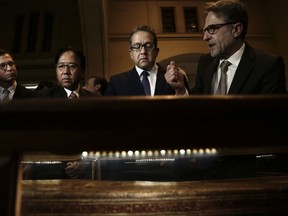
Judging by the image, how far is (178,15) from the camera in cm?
1084

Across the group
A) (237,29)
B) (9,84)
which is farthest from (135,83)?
(9,84)

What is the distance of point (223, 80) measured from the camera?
6.96 ft

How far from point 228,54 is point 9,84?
68.3 inches

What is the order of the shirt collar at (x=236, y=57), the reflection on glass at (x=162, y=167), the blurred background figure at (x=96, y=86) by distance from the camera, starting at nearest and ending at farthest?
the reflection on glass at (x=162, y=167) < the shirt collar at (x=236, y=57) < the blurred background figure at (x=96, y=86)

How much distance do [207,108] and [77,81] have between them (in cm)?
176

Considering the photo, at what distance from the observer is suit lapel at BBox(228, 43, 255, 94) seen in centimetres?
201

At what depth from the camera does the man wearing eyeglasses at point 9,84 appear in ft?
8.68

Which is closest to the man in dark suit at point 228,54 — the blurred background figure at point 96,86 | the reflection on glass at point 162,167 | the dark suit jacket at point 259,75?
the dark suit jacket at point 259,75

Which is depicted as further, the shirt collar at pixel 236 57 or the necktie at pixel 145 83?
the necktie at pixel 145 83

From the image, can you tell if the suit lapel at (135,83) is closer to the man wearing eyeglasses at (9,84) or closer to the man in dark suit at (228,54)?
the man in dark suit at (228,54)

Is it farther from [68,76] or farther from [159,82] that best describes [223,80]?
[68,76]

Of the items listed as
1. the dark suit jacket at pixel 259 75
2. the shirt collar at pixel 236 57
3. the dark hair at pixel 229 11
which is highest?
the dark hair at pixel 229 11

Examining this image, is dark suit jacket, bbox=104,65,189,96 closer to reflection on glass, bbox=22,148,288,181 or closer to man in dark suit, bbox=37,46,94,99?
man in dark suit, bbox=37,46,94,99

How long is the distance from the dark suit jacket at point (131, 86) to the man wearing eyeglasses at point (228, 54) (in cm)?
22
